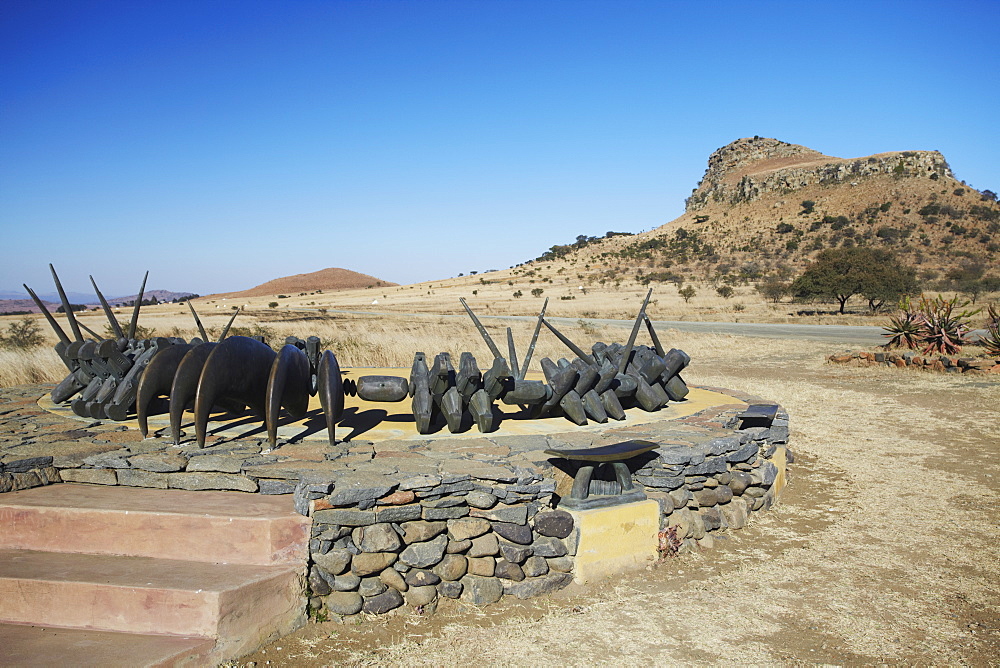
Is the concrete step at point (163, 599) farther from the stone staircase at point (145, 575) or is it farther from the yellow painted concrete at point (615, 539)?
the yellow painted concrete at point (615, 539)

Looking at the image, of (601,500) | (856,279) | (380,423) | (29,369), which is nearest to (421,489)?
(601,500)

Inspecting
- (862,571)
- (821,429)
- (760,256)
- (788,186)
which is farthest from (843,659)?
(788,186)

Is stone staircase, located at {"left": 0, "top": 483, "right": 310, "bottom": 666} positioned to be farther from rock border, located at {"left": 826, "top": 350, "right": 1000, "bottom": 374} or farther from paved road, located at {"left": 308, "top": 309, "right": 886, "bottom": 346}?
paved road, located at {"left": 308, "top": 309, "right": 886, "bottom": 346}

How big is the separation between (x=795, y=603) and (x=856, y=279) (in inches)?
1160

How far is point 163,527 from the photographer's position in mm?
3971

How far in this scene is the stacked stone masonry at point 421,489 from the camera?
157 inches

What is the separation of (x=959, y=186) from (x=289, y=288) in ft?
250

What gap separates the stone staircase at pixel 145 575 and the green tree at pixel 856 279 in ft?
100

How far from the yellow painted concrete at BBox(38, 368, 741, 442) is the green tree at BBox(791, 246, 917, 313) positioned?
25.7 metres

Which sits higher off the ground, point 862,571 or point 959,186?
point 959,186

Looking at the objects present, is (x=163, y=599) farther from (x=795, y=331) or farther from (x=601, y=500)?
(x=795, y=331)

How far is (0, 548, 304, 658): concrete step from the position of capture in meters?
3.46

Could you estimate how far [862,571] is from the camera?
469 centimetres

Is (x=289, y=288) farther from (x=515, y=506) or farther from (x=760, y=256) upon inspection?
(x=515, y=506)
